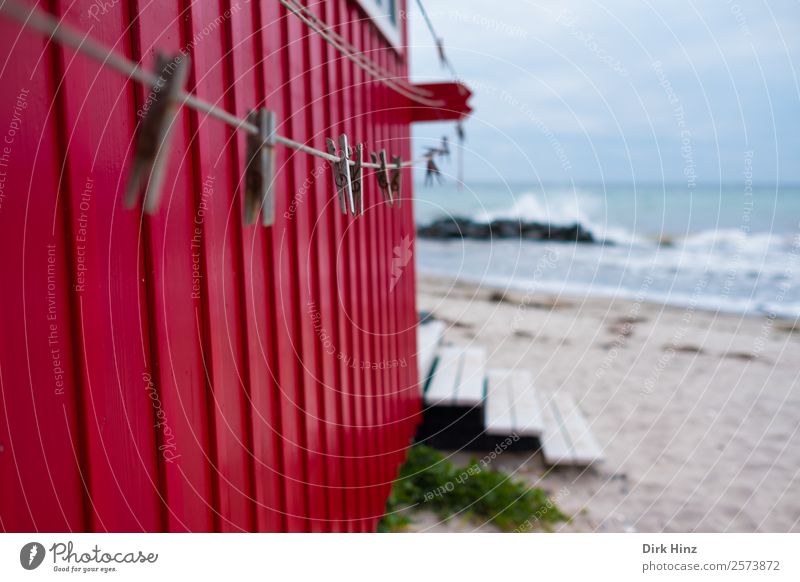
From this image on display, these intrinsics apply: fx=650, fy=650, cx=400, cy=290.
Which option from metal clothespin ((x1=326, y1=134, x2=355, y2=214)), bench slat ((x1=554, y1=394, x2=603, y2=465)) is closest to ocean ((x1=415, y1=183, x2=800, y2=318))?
bench slat ((x1=554, y1=394, x2=603, y2=465))

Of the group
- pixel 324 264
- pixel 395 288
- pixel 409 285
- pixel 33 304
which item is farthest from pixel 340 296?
pixel 409 285

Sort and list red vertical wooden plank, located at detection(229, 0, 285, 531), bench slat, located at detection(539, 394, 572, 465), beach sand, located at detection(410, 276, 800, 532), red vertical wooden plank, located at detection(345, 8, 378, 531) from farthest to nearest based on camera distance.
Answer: bench slat, located at detection(539, 394, 572, 465)
beach sand, located at detection(410, 276, 800, 532)
red vertical wooden plank, located at detection(345, 8, 378, 531)
red vertical wooden plank, located at detection(229, 0, 285, 531)

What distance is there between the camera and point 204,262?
5.18 feet

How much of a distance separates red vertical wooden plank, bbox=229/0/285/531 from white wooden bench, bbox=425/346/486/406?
3.23 m

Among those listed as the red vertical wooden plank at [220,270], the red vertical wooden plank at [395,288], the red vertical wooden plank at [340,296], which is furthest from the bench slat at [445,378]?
the red vertical wooden plank at [220,270]

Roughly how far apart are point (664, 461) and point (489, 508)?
1649 millimetres

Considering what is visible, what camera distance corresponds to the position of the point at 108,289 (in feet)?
4.01

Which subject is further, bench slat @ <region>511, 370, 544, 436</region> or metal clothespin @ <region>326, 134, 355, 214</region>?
bench slat @ <region>511, 370, 544, 436</region>

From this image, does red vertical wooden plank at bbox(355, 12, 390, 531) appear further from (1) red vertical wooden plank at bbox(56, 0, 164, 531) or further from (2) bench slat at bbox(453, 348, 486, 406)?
Result: (1) red vertical wooden plank at bbox(56, 0, 164, 531)
